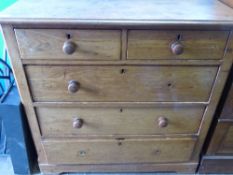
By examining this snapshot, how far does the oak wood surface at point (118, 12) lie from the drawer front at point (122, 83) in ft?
0.66

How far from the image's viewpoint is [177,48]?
0.83 m

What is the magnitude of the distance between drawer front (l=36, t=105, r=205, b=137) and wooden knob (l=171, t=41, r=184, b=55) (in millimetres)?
306

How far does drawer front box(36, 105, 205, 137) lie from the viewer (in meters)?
1.03

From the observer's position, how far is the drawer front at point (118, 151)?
1.14 metres

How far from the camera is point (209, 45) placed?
33.9 inches

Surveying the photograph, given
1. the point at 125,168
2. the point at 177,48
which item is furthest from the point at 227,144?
the point at 177,48

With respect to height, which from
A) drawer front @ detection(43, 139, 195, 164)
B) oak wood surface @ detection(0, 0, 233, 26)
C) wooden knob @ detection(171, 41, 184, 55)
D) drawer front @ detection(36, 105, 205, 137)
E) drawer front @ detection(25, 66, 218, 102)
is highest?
oak wood surface @ detection(0, 0, 233, 26)

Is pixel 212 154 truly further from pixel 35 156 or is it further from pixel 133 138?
pixel 35 156

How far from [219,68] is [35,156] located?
3.77 ft

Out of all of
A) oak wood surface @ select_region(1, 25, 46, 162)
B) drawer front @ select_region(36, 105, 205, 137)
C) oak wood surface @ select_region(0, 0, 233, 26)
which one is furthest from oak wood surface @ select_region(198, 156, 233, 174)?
oak wood surface @ select_region(1, 25, 46, 162)

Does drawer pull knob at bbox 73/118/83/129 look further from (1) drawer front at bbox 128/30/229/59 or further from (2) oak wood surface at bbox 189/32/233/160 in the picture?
(2) oak wood surface at bbox 189/32/233/160

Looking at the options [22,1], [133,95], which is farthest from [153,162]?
[22,1]

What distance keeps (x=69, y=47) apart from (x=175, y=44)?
41 centimetres

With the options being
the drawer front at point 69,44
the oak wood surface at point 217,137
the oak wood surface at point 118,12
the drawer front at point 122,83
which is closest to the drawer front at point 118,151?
the oak wood surface at point 217,137
